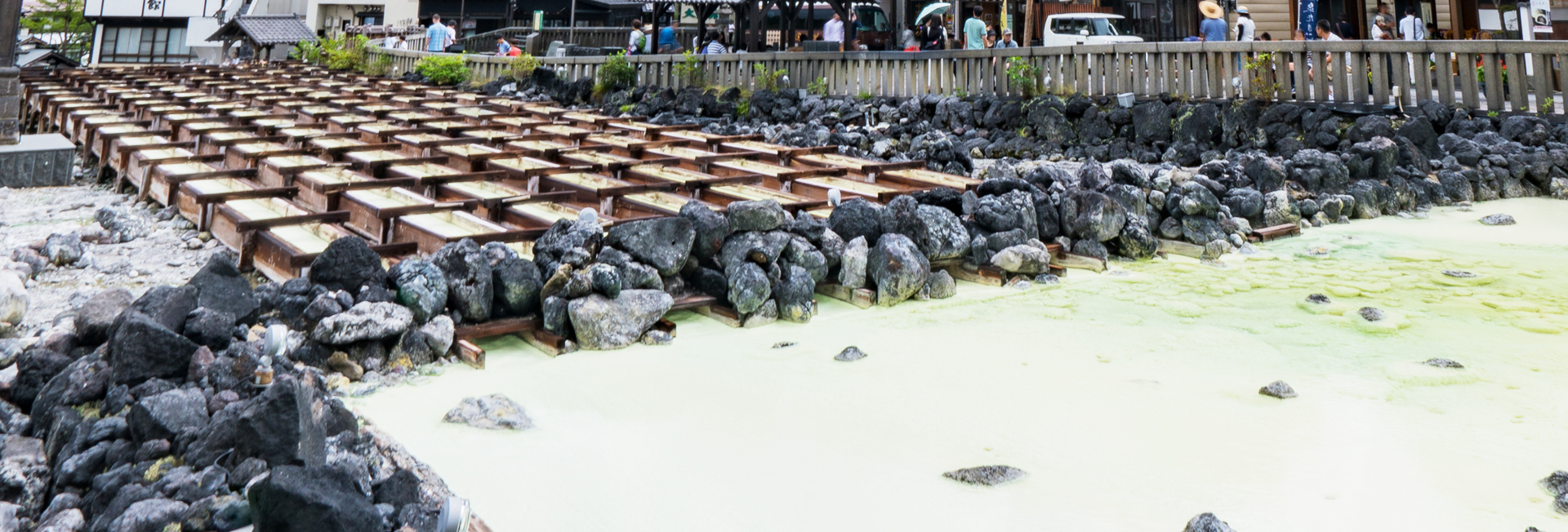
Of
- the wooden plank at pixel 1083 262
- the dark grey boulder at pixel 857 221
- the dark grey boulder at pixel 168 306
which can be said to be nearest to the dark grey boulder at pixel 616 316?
the dark grey boulder at pixel 857 221

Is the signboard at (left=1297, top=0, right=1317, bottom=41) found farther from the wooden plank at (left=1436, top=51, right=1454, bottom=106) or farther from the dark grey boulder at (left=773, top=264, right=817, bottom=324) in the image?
the dark grey boulder at (left=773, top=264, right=817, bottom=324)

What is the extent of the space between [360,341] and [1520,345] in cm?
556

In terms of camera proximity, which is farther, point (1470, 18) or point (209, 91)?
Answer: point (1470, 18)

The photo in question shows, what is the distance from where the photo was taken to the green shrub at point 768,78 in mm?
15531

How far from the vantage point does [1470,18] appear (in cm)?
1834

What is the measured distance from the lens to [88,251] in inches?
241

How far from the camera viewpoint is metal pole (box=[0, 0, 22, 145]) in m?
8.67

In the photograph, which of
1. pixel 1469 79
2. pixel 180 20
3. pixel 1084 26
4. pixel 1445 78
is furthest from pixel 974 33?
pixel 180 20

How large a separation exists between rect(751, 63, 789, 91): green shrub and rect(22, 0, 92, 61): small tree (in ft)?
103

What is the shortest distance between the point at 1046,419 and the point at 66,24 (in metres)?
42.6

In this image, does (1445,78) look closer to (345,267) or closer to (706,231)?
(706,231)

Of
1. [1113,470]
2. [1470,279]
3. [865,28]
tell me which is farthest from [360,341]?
[865,28]

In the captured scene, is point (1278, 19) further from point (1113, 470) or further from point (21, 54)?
point (21, 54)

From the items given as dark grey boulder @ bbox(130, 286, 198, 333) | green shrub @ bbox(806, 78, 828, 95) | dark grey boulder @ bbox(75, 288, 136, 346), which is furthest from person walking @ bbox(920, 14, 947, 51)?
dark grey boulder @ bbox(75, 288, 136, 346)
